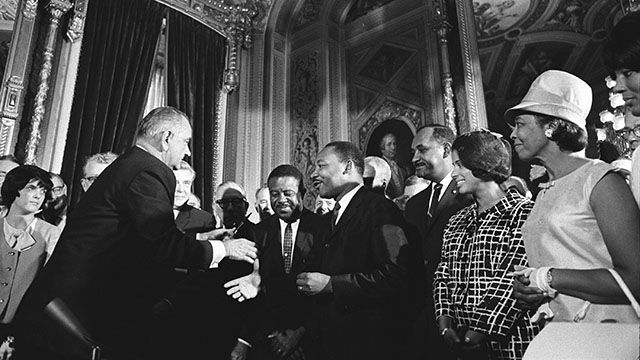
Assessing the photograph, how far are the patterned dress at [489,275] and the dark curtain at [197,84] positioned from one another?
5.12m

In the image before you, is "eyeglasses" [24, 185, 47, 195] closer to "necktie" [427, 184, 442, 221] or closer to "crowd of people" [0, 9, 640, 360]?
"crowd of people" [0, 9, 640, 360]

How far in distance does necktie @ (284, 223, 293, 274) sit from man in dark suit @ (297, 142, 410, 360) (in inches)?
21.8

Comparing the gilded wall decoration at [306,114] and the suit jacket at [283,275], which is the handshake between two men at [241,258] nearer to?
the suit jacket at [283,275]

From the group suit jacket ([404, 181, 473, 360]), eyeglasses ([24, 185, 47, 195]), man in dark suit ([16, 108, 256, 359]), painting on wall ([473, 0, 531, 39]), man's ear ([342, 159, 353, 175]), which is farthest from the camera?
painting on wall ([473, 0, 531, 39])

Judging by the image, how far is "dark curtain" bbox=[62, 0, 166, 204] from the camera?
19.6ft

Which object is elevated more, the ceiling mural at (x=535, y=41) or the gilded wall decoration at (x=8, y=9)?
the ceiling mural at (x=535, y=41)

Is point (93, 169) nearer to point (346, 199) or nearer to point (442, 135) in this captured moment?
point (346, 199)

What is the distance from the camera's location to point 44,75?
5719mm

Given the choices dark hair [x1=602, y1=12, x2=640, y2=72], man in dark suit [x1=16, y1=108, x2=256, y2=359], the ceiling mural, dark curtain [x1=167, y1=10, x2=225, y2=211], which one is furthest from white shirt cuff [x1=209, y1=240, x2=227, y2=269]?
the ceiling mural

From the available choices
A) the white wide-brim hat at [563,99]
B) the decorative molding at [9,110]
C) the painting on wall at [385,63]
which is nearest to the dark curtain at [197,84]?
the decorative molding at [9,110]

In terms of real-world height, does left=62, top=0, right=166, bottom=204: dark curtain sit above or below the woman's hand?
above

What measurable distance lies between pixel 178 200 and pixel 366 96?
4.61m

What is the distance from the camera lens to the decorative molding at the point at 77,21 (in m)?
6.05

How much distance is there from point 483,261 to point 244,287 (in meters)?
1.15
